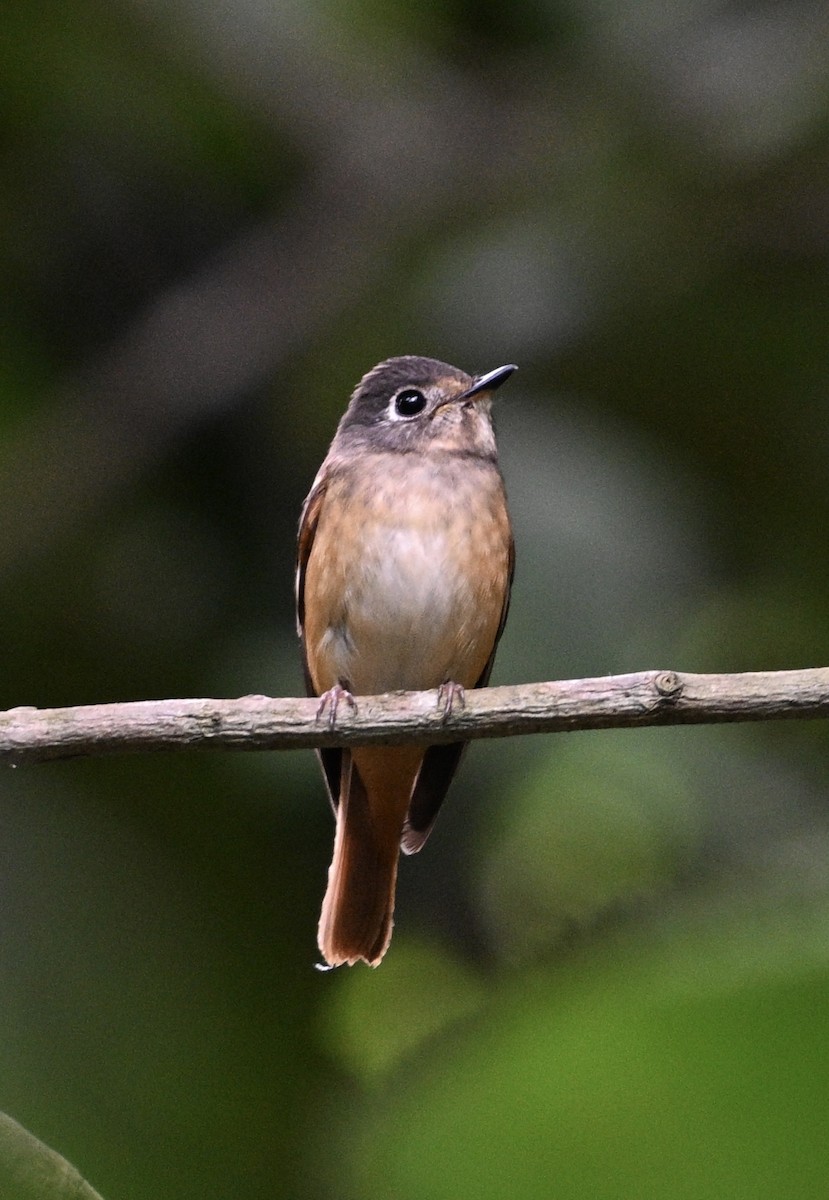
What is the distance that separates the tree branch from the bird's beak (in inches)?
59.6

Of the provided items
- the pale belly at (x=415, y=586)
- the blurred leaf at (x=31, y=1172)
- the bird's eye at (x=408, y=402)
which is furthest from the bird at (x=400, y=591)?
the blurred leaf at (x=31, y=1172)

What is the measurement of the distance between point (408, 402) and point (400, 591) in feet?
2.32

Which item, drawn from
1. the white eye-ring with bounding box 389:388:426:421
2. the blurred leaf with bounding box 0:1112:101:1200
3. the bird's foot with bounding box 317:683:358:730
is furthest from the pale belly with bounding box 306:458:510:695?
the blurred leaf with bounding box 0:1112:101:1200

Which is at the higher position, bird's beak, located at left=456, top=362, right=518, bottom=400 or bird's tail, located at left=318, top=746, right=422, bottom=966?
bird's beak, located at left=456, top=362, right=518, bottom=400

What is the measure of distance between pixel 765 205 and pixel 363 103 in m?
1.39

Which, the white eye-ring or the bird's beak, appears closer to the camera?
the bird's beak

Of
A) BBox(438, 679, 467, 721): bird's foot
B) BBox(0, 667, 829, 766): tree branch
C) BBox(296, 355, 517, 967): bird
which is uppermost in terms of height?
BBox(296, 355, 517, 967): bird

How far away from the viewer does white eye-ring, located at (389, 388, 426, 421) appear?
453cm

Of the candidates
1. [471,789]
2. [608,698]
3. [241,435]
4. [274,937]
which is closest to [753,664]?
[471,789]

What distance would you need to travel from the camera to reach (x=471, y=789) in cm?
366

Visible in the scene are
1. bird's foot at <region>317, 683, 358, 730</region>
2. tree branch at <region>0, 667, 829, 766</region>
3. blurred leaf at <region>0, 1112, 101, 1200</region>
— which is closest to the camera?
blurred leaf at <region>0, 1112, 101, 1200</region>

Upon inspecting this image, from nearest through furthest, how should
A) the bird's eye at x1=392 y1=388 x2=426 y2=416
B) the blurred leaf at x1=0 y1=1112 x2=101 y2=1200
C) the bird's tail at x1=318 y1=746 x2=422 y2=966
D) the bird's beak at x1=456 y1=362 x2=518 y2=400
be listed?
1. the blurred leaf at x1=0 y1=1112 x2=101 y2=1200
2. the bird's tail at x1=318 y1=746 x2=422 y2=966
3. the bird's beak at x1=456 y1=362 x2=518 y2=400
4. the bird's eye at x1=392 y1=388 x2=426 y2=416

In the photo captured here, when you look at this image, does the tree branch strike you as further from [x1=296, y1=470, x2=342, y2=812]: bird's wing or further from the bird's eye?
the bird's eye

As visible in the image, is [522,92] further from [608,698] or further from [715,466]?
[608,698]
